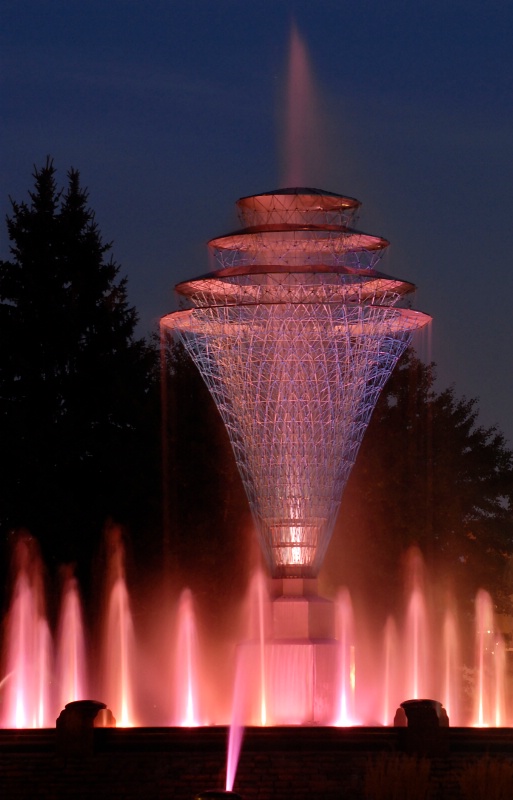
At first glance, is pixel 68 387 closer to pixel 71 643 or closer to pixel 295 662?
pixel 71 643

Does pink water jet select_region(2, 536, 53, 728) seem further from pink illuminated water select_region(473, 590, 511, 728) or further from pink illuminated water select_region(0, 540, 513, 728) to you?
pink illuminated water select_region(473, 590, 511, 728)

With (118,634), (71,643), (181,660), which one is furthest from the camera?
(181,660)

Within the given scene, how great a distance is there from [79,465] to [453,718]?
449 inches

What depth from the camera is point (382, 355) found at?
101ft

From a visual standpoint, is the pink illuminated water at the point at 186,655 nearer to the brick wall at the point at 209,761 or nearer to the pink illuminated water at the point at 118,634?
the pink illuminated water at the point at 118,634

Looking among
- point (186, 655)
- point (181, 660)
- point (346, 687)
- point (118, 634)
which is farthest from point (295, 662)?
point (181, 660)

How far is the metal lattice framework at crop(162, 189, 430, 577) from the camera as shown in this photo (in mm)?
29484

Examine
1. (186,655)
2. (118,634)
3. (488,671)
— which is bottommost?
(488,671)

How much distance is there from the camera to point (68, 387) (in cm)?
4228

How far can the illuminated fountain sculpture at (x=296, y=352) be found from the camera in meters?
29.3

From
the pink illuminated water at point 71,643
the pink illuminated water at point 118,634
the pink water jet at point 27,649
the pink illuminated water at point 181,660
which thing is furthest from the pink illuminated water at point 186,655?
the pink water jet at point 27,649

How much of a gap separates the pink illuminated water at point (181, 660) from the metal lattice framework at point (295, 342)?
242cm

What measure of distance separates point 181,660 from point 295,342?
442 inches

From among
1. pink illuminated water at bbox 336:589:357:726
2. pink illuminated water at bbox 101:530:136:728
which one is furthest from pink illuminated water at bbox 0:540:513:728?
pink illuminated water at bbox 336:589:357:726
